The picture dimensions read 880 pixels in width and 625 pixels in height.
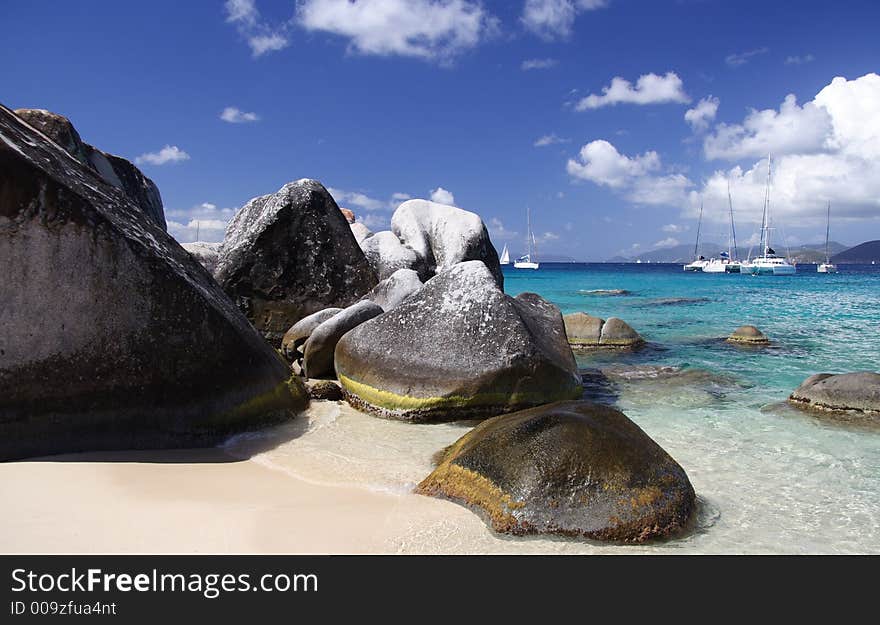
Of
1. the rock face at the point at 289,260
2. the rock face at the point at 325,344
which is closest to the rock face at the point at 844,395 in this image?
the rock face at the point at 325,344

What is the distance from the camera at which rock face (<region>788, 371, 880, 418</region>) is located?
7.11 meters

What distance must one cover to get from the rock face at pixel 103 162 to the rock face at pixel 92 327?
2.21 metres

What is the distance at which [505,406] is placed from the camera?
21.6ft

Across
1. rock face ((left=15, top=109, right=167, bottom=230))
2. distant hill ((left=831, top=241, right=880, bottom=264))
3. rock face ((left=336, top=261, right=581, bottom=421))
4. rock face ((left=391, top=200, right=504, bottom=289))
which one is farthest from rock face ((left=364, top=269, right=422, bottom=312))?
distant hill ((left=831, top=241, right=880, bottom=264))

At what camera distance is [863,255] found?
144 meters

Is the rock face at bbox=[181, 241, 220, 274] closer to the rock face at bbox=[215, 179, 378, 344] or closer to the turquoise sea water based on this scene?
the rock face at bbox=[215, 179, 378, 344]

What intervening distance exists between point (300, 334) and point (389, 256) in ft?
19.3

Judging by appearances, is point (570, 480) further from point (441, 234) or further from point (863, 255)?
point (863, 255)

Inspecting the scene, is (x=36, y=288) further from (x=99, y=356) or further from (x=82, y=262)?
(x=99, y=356)

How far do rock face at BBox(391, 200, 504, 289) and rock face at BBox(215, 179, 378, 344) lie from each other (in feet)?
14.3

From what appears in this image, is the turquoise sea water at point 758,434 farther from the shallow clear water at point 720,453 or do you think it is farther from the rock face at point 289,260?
the rock face at point 289,260
